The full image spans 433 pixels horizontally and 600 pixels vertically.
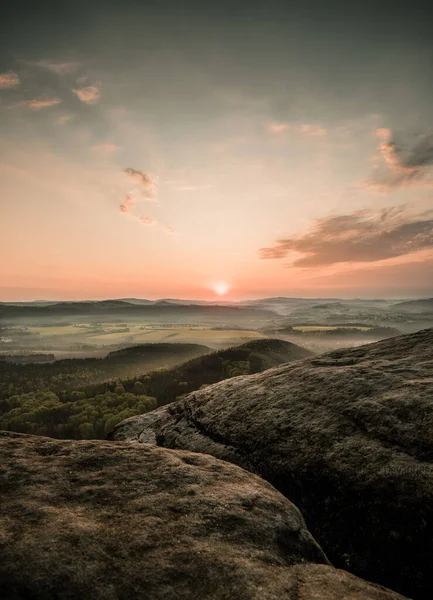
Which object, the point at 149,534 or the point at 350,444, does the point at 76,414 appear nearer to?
the point at 350,444

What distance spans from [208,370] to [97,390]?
36.1 m

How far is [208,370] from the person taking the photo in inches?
4323

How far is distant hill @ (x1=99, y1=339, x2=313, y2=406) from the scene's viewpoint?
9212 centimetres

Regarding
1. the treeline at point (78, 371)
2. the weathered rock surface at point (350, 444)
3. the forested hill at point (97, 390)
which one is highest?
the weathered rock surface at point (350, 444)

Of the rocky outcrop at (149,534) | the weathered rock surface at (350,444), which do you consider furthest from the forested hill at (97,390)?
the rocky outcrop at (149,534)

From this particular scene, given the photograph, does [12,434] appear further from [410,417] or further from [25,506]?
[410,417]

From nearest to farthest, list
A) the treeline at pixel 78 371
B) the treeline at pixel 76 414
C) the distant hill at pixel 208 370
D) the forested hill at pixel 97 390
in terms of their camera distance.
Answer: the treeline at pixel 76 414, the forested hill at pixel 97 390, the distant hill at pixel 208 370, the treeline at pixel 78 371

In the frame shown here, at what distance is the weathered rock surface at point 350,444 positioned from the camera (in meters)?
5.96

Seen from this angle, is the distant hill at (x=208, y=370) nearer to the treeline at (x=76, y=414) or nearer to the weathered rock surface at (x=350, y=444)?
the treeline at (x=76, y=414)

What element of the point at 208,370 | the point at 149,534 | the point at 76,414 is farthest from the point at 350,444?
the point at 208,370

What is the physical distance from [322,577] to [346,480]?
9.29 feet

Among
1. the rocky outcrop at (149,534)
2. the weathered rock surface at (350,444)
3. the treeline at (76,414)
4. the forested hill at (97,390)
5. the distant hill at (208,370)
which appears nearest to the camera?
the rocky outcrop at (149,534)

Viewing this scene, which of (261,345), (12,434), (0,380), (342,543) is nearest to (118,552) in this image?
(342,543)

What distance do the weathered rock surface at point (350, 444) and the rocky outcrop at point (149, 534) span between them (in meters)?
1.56
